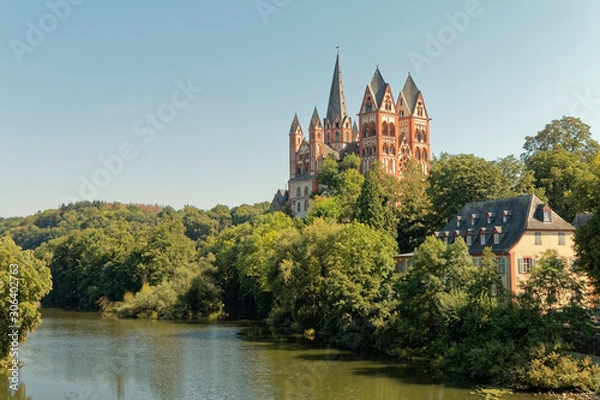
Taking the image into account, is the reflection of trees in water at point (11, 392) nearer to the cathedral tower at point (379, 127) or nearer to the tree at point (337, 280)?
the tree at point (337, 280)

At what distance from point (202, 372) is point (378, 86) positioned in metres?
81.2

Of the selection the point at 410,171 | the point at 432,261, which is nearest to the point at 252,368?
the point at 432,261

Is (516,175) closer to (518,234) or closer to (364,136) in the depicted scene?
(518,234)

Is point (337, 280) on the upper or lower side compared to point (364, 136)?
lower

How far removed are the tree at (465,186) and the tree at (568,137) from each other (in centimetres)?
1984

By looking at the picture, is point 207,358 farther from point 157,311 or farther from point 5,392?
point 157,311

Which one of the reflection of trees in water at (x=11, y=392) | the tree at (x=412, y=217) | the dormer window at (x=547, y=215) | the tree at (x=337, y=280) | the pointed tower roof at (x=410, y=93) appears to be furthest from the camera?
the pointed tower roof at (x=410, y=93)

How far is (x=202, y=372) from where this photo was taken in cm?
3800

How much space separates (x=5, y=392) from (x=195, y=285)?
3995 centimetres

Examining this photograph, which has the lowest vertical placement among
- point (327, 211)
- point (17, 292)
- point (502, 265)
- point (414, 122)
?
point (17, 292)

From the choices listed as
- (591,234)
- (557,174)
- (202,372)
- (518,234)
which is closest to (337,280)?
(202,372)

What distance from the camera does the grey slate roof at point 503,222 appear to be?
4734cm

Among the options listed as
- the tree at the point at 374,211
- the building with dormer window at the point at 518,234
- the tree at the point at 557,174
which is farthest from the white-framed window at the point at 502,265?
the tree at the point at 557,174

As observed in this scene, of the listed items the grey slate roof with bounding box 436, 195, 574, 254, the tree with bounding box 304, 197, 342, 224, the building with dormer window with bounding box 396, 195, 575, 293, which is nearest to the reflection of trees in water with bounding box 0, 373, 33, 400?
the building with dormer window with bounding box 396, 195, 575, 293
